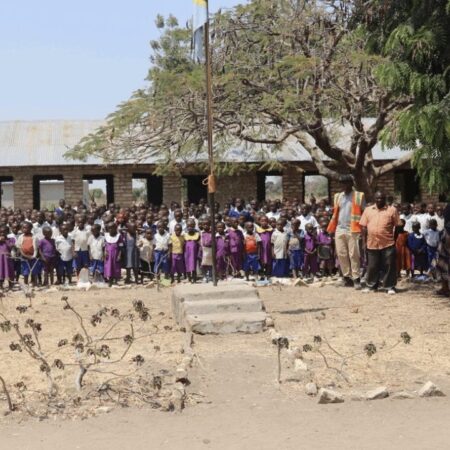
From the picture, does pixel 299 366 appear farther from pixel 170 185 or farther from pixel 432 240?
pixel 170 185

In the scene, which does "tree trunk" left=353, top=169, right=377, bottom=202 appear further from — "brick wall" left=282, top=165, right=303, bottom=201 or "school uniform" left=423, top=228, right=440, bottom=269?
"brick wall" left=282, top=165, right=303, bottom=201

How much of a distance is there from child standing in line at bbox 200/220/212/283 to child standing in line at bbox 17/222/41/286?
264 centimetres

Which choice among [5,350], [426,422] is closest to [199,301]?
[5,350]

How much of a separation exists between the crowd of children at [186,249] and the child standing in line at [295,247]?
16 mm

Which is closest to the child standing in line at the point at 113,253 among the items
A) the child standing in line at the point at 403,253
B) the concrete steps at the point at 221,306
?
the child standing in line at the point at 403,253

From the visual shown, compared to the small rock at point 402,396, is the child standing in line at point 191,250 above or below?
above

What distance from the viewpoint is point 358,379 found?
584cm

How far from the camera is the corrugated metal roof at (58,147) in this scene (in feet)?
65.6

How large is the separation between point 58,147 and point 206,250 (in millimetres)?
11457

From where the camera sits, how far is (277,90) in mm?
13359

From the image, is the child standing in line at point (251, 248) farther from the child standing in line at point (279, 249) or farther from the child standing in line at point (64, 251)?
the child standing in line at point (64, 251)

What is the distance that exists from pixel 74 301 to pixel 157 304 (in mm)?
1295

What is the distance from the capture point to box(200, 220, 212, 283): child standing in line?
1245 centimetres

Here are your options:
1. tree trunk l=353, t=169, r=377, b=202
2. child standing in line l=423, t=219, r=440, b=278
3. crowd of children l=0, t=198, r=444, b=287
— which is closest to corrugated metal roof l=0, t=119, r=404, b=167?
tree trunk l=353, t=169, r=377, b=202
